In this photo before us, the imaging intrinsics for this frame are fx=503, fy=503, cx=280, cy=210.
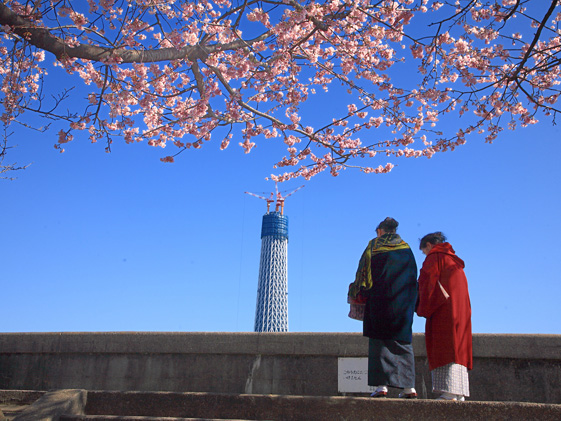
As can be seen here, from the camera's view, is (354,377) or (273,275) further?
(273,275)

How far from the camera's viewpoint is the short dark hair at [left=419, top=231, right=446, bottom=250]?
5.38m

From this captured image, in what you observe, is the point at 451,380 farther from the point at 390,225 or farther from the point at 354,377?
the point at 354,377

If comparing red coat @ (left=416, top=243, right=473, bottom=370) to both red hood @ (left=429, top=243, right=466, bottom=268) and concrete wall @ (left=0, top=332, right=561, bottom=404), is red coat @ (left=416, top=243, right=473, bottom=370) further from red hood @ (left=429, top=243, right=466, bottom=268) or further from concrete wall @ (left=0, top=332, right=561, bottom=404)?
concrete wall @ (left=0, top=332, right=561, bottom=404)

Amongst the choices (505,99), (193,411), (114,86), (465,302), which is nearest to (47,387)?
(193,411)

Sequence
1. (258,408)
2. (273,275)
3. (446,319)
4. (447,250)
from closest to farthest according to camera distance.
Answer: (258,408), (446,319), (447,250), (273,275)

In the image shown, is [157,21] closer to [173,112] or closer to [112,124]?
[173,112]

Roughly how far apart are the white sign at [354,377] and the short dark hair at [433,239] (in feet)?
5.86

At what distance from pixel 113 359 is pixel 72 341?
26.7 inches

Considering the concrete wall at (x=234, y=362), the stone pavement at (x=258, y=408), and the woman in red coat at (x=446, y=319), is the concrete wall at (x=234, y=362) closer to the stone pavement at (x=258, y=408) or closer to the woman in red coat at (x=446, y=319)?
the woman in red coat at (x=446, y=319)

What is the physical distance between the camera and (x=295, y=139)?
10.2 metres

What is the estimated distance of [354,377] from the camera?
6316 mm

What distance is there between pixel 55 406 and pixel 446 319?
12.1ft

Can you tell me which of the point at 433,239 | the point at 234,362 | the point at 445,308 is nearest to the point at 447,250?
the point at 433,239

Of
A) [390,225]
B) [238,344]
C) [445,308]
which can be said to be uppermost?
[390,225]
